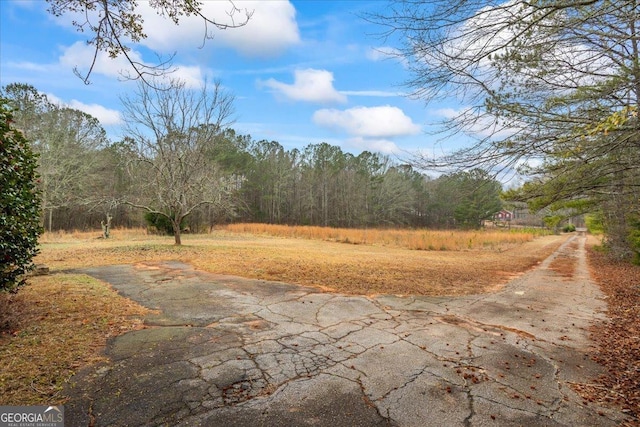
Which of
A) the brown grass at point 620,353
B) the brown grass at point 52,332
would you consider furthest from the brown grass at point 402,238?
the brown grass at point 52,332

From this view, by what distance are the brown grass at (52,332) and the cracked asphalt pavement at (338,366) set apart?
217 millimetres

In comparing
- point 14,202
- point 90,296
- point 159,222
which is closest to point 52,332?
point 14,202

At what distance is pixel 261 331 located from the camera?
394 cm

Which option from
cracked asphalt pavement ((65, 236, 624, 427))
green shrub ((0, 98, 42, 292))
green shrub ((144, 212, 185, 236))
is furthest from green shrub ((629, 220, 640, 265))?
green shrub ((144, 212, 185, 236))

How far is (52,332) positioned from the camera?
11.7ft

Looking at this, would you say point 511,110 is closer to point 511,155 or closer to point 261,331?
point 511,155

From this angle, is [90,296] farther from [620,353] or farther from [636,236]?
[636,236]

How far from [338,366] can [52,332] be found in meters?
3.15

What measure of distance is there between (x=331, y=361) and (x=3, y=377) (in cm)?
266

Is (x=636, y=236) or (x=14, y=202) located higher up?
Answer: (x=14, y=202)

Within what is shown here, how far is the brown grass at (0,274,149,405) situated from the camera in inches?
98.4

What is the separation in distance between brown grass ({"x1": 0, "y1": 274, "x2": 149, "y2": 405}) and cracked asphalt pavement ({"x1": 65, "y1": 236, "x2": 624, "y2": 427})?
0.71ft

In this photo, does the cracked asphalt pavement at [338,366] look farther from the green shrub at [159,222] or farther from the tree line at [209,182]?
the green shrub at [159,222]

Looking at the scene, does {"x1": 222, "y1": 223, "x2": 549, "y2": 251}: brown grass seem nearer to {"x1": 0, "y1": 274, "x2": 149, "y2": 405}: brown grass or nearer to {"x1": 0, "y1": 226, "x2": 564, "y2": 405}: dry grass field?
{"x1": 0, "y1": 226, "x2": 564, "y2": 405}: dry grass field
